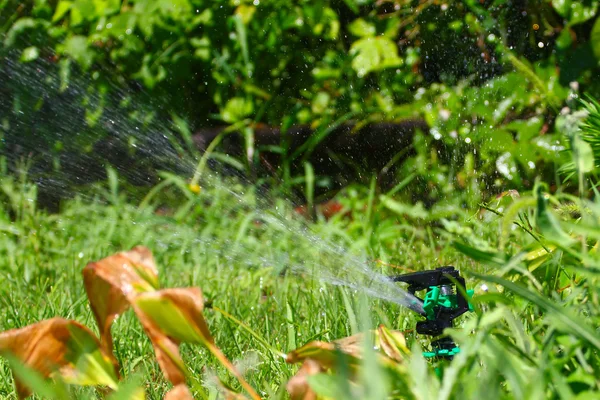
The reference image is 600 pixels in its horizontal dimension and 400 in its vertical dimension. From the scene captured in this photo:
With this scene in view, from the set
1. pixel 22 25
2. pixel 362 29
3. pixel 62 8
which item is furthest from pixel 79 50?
pixel 362 29

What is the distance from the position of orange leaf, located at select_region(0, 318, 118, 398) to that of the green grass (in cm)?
4

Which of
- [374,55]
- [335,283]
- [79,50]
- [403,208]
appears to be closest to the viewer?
[335,283]

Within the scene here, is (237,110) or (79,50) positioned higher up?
(79,50)

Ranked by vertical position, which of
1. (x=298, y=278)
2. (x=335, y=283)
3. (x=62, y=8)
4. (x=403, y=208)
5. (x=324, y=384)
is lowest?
(x=403, y=208)

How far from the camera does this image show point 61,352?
0.81 metres

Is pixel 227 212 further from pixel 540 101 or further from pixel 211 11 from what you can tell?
pixel 540 101

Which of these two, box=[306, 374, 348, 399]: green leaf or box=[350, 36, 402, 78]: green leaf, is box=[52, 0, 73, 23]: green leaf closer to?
box=[350, 36, 402, 78]: green leaf

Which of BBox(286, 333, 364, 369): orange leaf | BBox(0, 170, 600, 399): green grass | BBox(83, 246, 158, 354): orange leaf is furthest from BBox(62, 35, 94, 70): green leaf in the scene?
BBox(286, 333, 364, 369): orange leaf

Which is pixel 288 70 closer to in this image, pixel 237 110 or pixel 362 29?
pixel 237 110

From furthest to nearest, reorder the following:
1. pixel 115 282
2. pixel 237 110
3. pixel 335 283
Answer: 1. pixel 237 110
2. pixel 335 283
3. pixel 115 282

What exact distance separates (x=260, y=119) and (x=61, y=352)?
2.55 metres

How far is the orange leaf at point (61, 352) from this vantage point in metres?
0.78

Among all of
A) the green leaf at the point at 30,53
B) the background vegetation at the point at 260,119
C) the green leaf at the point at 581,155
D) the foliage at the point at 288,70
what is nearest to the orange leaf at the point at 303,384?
the green leaf at the point at 581,155

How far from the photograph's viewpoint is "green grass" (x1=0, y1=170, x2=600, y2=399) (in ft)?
2.16
